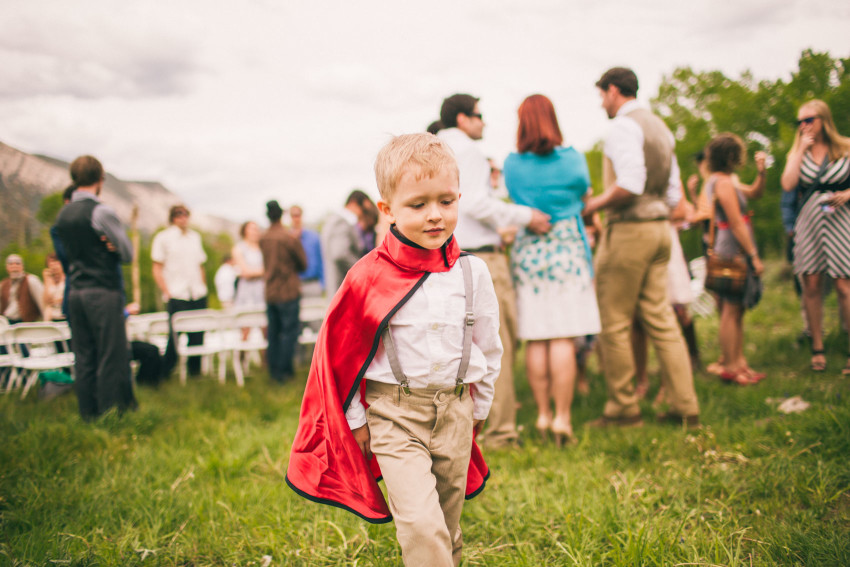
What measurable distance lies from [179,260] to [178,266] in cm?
9

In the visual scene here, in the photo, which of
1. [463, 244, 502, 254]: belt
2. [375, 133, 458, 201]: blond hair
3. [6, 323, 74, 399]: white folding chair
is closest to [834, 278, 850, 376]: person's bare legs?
[463, 244, 502, 254]: belt

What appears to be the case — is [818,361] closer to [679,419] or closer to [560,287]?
[679,419]

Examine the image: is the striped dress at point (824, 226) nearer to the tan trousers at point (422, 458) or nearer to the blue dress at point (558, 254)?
the blue dress at point (558, 254)

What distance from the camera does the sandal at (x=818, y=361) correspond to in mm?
4516

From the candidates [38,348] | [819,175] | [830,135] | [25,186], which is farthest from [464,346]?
[38,348]

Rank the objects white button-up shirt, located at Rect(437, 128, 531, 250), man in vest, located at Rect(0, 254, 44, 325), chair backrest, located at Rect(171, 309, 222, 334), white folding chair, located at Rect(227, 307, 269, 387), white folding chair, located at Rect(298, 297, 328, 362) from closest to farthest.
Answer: white button-up shirt, located at Rect(437, 128, 531, 250) → chair backrest, located at Rect(171, 309, 222, 334) → white folding chair, located at Rect(227, 307, 269, 387) → man in vest, located at Rect(0, 254, 44, 325) → white folding chair, located at Rect(298, 297, 328, 362)

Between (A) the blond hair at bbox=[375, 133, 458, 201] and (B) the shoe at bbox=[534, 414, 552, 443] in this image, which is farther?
(B) the shoe at bbox=[534, 414, 552, 443]

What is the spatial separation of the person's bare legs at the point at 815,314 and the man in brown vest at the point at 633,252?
1654mm

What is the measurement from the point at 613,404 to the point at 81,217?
14.9ft

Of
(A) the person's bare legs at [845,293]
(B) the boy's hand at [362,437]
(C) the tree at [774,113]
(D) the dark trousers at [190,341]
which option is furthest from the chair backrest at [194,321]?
(C) the tree at [774,113]

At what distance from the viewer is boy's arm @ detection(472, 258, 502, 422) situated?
193 cm

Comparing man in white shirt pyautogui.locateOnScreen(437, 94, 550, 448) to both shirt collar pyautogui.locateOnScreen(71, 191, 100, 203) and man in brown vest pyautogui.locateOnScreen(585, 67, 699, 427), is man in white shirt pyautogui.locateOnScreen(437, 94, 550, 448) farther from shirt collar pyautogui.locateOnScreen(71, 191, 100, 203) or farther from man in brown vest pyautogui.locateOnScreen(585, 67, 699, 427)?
shirt collar pyautogui.locateOnScreen(71, 191, 100, 203)

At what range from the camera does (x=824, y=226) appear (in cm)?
445

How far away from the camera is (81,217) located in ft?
14.2
